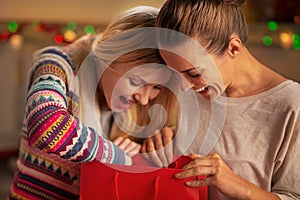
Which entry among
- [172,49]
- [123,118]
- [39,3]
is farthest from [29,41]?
[172,49]

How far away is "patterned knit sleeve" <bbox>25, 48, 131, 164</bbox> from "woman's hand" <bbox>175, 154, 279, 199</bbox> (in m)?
0.14

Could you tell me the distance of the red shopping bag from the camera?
0.83m

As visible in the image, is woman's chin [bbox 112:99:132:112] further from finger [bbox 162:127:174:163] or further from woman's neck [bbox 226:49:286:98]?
woman's neck [bbox 226:49:286:98]

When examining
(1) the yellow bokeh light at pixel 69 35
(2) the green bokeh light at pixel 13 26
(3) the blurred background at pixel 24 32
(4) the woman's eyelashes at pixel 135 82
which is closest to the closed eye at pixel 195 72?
(4) the woman's eyelashes at pixel 135 82

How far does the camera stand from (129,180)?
847mm

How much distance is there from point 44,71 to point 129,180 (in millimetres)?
265

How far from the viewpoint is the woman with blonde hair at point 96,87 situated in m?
0.93

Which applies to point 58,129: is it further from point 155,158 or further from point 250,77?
point 250,77

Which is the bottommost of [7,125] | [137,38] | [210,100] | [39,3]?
[7,125]

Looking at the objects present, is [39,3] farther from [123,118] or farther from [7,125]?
[123,118]

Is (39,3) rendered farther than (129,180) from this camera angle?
Yes

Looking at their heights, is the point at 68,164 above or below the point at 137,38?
below

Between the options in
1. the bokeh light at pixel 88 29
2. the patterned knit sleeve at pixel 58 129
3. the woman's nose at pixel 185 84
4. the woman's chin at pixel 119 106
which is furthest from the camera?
the bokeh light at pixel 88 29

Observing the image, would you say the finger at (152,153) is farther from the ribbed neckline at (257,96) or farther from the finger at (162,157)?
the ribbed neckline at (257,96)
